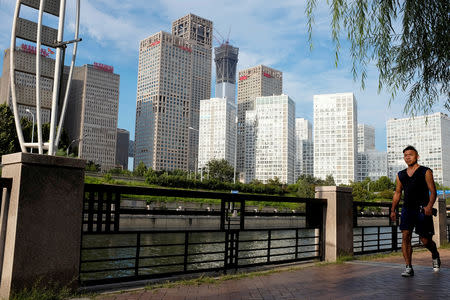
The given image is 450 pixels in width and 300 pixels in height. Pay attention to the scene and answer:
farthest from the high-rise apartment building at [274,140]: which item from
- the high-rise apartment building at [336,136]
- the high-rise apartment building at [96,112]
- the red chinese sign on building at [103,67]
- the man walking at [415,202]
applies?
the man walking at [415,202]

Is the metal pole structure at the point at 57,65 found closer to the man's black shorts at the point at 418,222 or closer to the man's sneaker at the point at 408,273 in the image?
the man's black shorts at the point at 418,222

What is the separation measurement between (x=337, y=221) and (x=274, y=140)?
5986 inches

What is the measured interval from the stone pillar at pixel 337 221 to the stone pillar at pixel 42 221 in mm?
4924

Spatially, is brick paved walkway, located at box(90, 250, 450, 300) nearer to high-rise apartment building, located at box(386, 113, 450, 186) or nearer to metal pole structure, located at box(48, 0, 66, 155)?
metal pole structure, located at box(48, 0, 66, 155)

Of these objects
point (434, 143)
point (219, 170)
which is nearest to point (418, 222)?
point (219, 170)

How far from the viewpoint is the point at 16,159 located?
4.00 m

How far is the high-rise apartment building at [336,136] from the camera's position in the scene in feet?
490

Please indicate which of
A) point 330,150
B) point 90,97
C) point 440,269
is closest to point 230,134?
point 330,150

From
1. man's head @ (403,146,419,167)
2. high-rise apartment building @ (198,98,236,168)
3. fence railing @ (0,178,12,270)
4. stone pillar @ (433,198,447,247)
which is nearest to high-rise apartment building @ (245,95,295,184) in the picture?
high-rise apartment building @ (198,98,236,168)

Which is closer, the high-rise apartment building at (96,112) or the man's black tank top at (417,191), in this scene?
the man's black tank top at (417,191)

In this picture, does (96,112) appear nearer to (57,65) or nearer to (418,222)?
(57,65)

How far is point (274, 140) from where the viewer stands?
158500 mm

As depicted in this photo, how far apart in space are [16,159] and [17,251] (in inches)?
36.1

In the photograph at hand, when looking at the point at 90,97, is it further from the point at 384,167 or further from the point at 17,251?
the point at 17,251
